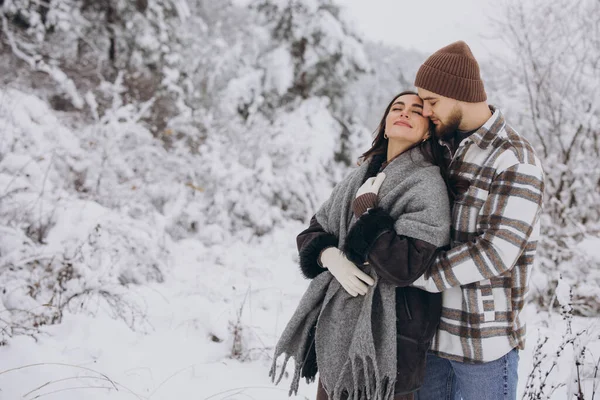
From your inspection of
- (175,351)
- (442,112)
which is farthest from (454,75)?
(175,351)

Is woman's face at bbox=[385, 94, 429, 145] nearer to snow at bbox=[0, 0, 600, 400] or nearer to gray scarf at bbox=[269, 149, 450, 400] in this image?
gray scarf at bbox=[269, 149, 450, 400]

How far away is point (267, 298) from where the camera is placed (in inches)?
167

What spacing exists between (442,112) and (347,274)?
787 millimetres

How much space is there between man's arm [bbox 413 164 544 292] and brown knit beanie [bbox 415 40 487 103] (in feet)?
1.26

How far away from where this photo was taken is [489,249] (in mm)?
1390

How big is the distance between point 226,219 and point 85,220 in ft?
9.95

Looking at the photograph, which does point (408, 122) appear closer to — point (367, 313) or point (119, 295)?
point (367, 313)

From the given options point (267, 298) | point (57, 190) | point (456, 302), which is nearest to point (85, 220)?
point (57, 190)

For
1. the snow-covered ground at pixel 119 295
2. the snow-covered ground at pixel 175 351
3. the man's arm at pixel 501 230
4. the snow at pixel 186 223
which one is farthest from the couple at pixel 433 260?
the snow-covered ground at pixel 175 351

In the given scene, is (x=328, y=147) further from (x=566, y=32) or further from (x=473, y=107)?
(x=473, y=107)

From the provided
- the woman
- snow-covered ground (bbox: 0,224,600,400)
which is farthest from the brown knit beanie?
snow-covered ground (bbox: 0,224,600,400)

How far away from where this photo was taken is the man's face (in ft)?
5.47

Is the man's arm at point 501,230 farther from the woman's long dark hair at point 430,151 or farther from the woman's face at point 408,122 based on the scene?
the woman's face at point 408,122

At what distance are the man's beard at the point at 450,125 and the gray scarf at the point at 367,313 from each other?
142 mm
